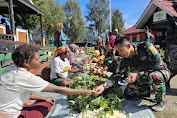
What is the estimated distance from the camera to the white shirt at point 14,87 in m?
1.30

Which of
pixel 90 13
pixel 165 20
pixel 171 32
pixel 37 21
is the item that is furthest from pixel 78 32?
pixel 171 32

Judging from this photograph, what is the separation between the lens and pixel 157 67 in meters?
2.12

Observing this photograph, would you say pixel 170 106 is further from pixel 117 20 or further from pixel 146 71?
pixel 117 20

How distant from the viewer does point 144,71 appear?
2252mm

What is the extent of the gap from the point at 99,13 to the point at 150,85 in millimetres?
30903

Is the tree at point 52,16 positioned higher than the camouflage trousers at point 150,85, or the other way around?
the tree at point 52,16

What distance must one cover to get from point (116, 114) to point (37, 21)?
2006 centimetres

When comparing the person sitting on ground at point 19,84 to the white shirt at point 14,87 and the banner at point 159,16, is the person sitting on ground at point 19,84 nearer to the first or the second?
the white shirt at point 14,87

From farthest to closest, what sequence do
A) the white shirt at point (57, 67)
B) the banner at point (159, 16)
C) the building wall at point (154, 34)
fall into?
the building wall at point (154, 34)
the banner at point (159, 16)
the white shirt at point (57, 67)

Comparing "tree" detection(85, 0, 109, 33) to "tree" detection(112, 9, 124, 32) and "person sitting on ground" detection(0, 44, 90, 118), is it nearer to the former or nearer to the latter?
"tree" detection(112, 9, 124, 32)

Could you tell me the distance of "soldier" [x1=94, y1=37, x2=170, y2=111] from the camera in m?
2.07

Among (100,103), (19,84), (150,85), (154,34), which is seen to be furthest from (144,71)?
(154,34)

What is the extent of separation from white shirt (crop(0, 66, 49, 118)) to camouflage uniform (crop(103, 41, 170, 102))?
4.17ft

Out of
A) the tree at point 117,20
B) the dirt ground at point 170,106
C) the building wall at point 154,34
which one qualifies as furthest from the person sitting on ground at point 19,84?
the tree at point 117,20
